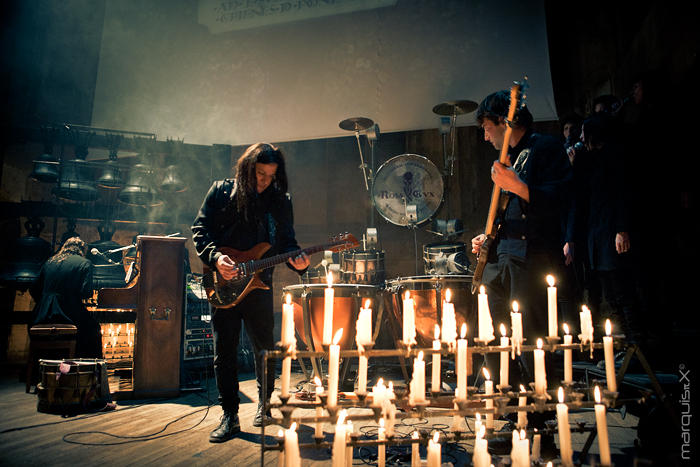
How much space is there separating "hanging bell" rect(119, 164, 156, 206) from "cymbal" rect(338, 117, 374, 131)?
338 centimetres

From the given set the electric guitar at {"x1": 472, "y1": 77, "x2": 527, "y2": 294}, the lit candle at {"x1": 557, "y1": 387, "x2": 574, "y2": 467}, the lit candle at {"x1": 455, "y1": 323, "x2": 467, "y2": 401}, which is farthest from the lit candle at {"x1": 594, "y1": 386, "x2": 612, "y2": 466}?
the electric guitar at {"x1": 472, "y1": 77, "x2": 527, "y2": 294}

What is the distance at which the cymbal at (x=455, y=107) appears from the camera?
4.92 m

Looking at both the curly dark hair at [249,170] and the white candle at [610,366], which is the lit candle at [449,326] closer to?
the white candle at [610,366]

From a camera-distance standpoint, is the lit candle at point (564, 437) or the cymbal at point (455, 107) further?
the cymbal at point (455, 107)

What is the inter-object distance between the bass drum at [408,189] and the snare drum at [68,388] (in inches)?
156

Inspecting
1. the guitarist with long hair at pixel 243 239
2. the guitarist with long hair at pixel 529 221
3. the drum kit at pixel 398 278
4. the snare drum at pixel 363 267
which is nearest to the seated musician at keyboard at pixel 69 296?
the drum kit at pixel 398 278

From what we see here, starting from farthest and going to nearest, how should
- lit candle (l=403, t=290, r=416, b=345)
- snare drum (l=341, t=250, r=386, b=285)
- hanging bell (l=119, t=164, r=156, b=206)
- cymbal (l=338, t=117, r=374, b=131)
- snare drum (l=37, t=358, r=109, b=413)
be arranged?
1. hanging bell (l=119, t=164, r=156, b=206)
2. cymbal (l=338, t=117, r=374, b=131)
3. snare drum (l=341, t=250, r=386, b=285)
4. snare drum (l=37, t=358, r=109, b=413)
5. lit candle (l=403, t=290, r=416, b=345)

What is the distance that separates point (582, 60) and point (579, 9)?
69cm

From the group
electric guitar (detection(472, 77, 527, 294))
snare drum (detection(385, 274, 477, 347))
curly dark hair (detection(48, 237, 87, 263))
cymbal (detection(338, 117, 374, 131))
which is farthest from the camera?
cymbal (detection(338, 117, 374, 131))

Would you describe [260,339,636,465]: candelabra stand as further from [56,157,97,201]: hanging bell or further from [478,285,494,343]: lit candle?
[56,157,97,201]: hanging bell

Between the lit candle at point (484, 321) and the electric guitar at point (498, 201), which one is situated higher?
the electric guitar at point (498, 201)

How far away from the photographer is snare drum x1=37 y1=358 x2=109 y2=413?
329 centimetres

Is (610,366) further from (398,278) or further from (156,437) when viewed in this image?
A: (156,437)

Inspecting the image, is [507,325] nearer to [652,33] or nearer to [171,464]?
[171,464]
